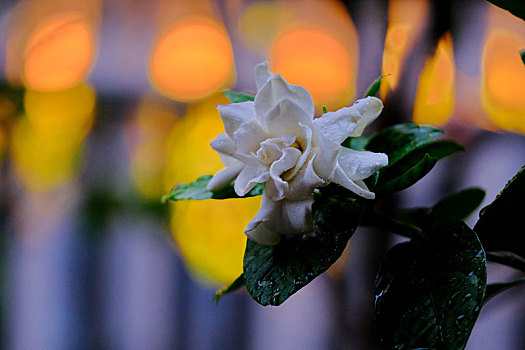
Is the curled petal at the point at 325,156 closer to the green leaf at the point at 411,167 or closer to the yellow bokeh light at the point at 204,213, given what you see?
the green leaf at the point at 411,167

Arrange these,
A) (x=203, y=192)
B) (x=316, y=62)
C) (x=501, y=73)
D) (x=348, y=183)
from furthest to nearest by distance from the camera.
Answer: (x=316, y=62)
(x=501, y=73)
(x=203, y=192)
(x=348, y=183)

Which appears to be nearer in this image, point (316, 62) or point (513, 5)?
point (513, 5)

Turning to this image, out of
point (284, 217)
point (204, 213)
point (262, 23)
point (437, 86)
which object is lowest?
point (204, 213)

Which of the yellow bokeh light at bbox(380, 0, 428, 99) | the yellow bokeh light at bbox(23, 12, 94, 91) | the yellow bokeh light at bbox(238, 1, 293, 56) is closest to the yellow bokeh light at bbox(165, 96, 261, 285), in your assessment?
the yellow bokeh light at bbox(238, 1, 293, 56)

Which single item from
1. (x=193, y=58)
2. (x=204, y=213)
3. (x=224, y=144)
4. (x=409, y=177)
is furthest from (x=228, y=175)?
(x=193, y=58)

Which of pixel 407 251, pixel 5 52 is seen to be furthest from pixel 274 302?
pixel 5 52

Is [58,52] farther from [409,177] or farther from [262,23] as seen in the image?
[409,177]

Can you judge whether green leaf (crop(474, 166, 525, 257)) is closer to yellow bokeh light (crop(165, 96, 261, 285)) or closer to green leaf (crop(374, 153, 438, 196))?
green leaf (crop(374, 153, 438, 196))

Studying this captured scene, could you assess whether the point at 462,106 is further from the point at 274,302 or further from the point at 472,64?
the point at 274,302
